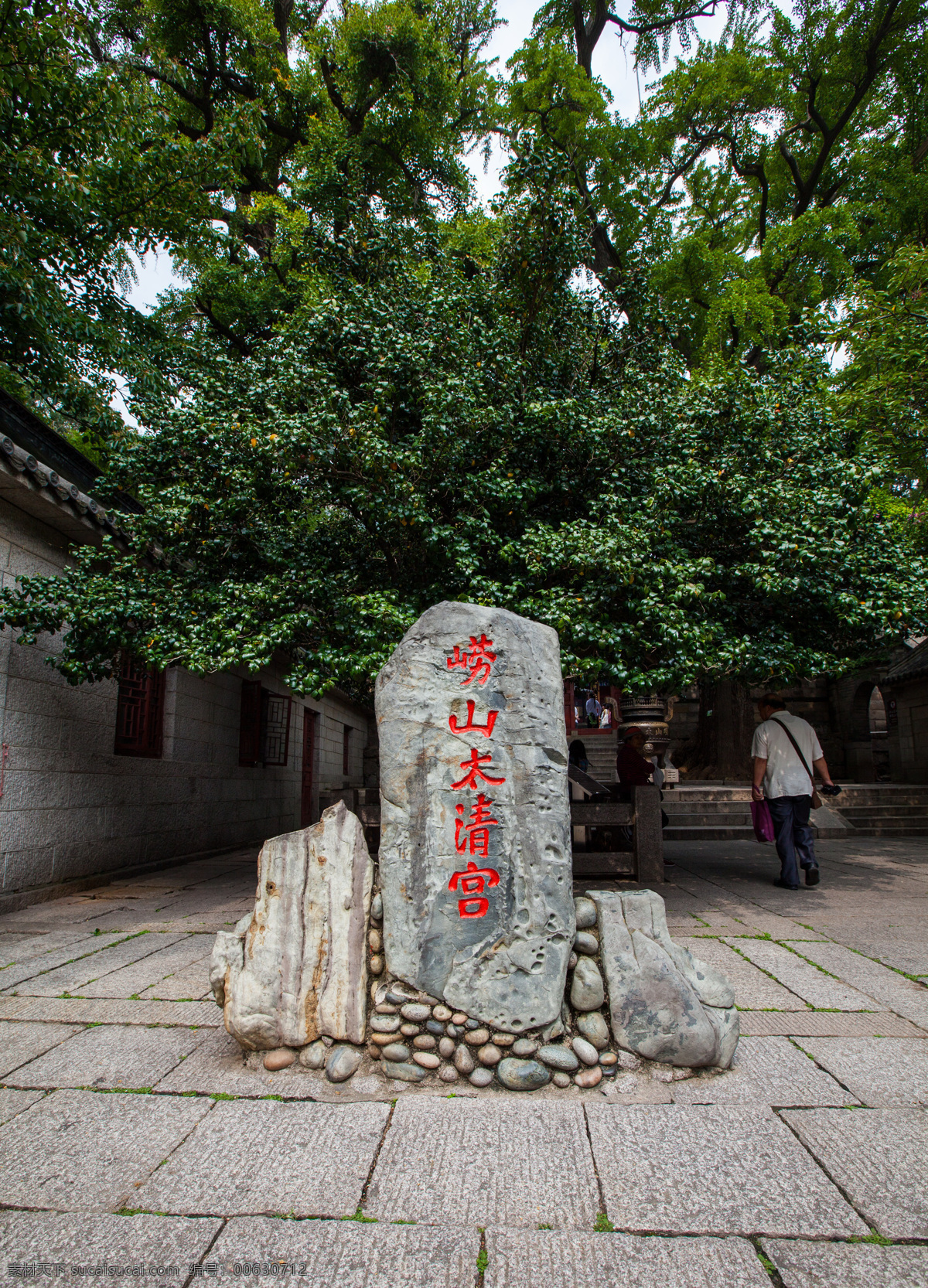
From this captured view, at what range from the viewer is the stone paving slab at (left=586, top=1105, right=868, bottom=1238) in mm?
1972

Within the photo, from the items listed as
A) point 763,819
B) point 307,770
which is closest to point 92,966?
point 763,819

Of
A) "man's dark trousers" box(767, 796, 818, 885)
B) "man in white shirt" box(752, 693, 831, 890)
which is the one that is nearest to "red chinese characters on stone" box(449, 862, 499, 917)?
"man in white shirt" box(752, 693, 831, 890)

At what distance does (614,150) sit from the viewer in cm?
1183

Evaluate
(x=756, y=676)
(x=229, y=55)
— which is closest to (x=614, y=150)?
(x=229, y=55)

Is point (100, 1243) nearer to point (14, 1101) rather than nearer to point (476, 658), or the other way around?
point (14, 1101)

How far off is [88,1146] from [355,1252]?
1.12 m

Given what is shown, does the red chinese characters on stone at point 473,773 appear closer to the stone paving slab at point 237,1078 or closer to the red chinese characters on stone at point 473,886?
the red chinese characters on stone at point 473,886

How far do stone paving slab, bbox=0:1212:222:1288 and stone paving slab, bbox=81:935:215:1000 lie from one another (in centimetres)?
186

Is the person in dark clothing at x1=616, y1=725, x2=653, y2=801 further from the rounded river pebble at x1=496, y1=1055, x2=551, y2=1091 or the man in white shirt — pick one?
the rounded river pebble at x1=496, y1=1055, x2=551, y2=1091

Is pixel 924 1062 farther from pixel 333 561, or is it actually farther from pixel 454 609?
pixel 333 561

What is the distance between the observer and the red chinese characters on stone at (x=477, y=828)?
2.98 metres

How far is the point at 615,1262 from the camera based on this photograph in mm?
1845

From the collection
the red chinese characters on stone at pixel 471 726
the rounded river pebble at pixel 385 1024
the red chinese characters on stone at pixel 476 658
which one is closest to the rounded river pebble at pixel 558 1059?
the rounded river pebble at pixel 385 1024

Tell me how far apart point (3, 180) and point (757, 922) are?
942 centimetres
